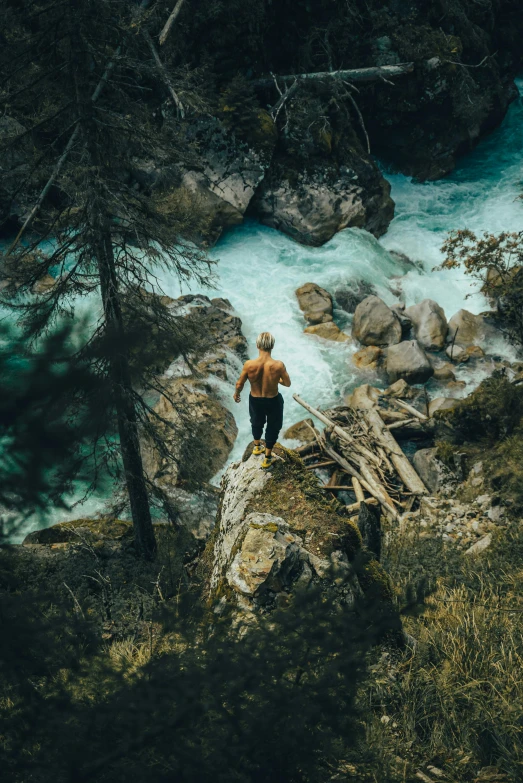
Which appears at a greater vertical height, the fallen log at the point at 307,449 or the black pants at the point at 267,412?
the black pants at the point at 267,412

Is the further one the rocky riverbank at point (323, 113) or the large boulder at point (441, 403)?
the rocky riverbank at point (323, 113)

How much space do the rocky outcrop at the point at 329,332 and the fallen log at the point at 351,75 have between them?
9432 mm

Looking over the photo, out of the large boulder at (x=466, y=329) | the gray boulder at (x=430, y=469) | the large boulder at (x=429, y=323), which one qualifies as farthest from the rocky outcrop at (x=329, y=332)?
the gray boulder at (x=430, y=469)

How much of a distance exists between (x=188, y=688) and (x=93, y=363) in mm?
1849

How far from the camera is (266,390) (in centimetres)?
709

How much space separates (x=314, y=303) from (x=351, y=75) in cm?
977

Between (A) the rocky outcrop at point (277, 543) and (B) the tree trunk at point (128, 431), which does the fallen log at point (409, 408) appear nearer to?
(B) the tree trunk at point (128, 431)

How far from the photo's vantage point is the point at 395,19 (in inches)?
898

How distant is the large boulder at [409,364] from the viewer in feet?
50.3

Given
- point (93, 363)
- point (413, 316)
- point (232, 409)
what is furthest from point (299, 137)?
point (93, 363)

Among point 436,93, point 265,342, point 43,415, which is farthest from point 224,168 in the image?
point 43,415

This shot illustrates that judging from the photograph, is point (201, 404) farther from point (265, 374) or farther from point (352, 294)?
point (265, 374)

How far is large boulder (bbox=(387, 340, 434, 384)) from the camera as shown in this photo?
15.3 meters

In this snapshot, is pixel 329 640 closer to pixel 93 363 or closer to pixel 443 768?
pixel 443 768
